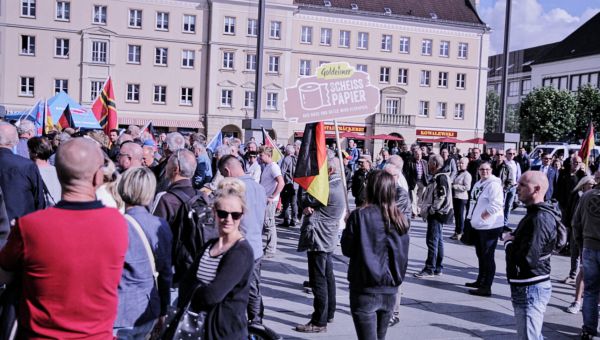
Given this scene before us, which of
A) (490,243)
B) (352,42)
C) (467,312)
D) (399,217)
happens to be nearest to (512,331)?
(467,312)

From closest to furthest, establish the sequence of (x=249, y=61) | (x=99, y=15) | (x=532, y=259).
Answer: (x=532, y=259)
(x=99, y=15)
(x=249, y=61)

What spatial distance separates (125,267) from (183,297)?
39 cm

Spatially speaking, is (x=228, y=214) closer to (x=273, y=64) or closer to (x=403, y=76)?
(x=273, y=64)

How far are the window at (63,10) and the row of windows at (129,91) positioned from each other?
4.77 m

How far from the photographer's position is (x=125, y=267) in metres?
3.59

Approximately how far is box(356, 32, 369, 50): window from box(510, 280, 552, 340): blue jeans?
50.1 meters

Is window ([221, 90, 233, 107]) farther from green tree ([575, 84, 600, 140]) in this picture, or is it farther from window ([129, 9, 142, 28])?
green tree ([575, 84, 600, 140])

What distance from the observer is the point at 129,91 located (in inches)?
1859

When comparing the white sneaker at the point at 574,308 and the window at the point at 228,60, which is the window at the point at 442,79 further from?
the white sneaker at the point at 574,308

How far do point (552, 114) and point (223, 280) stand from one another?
181 ft

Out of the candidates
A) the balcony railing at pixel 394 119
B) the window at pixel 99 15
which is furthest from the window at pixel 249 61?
the balcony railing at pixel 394 119

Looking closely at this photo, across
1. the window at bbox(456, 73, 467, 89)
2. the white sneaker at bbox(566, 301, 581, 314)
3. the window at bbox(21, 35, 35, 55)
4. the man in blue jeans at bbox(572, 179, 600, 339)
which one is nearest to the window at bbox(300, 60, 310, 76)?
the window at bbox(456, 73, 467, 89)

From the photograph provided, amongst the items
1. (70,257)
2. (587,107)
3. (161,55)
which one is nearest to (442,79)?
(587,107)

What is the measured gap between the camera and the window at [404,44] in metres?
54.5
